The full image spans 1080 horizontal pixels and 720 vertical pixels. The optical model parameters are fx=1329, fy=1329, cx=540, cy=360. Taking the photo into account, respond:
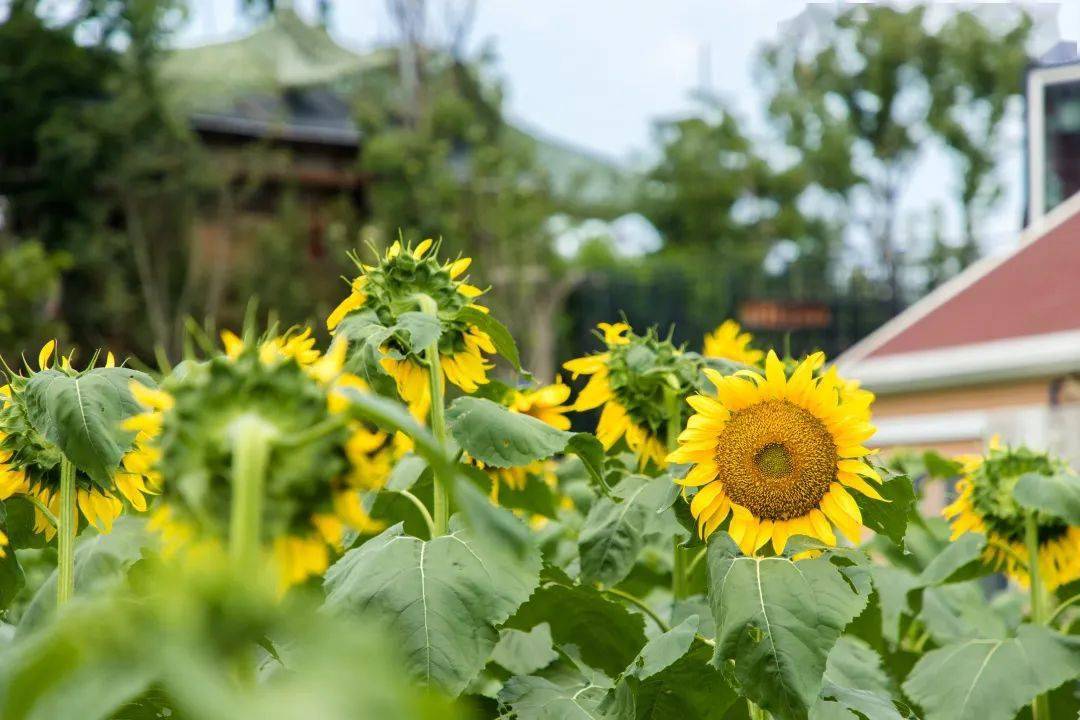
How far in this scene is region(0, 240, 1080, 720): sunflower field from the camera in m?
0.69

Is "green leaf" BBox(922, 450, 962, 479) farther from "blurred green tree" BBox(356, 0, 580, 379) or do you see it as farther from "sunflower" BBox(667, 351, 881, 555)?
"blurred green tree" BBox(356, 0, 580, 379)

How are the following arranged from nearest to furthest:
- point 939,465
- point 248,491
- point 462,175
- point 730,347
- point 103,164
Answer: point 248,491
point 730,347
point 939,465
point 103,164
point 462,175

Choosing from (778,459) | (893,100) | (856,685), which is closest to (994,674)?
(856,685)

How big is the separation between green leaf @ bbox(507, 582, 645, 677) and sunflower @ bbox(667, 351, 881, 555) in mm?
192

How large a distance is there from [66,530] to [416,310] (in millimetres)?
429

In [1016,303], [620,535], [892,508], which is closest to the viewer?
[892,508]

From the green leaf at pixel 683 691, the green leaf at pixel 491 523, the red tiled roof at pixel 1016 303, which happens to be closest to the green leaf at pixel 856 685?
the green leaf at pixel 683 691

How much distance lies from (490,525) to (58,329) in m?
13.5

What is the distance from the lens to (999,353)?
6.48 metres

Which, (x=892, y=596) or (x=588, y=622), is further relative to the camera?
(x=892, y=596)

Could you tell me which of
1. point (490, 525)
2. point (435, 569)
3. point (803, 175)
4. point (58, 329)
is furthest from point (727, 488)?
point (803, 175)

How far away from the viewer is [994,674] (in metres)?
1.63

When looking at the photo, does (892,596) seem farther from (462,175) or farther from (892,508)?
(462,175)

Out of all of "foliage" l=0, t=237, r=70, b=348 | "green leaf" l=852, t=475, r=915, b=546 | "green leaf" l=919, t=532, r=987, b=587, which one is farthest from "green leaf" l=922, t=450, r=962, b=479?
"foliage" l=0, t=237, r=70, b=348
